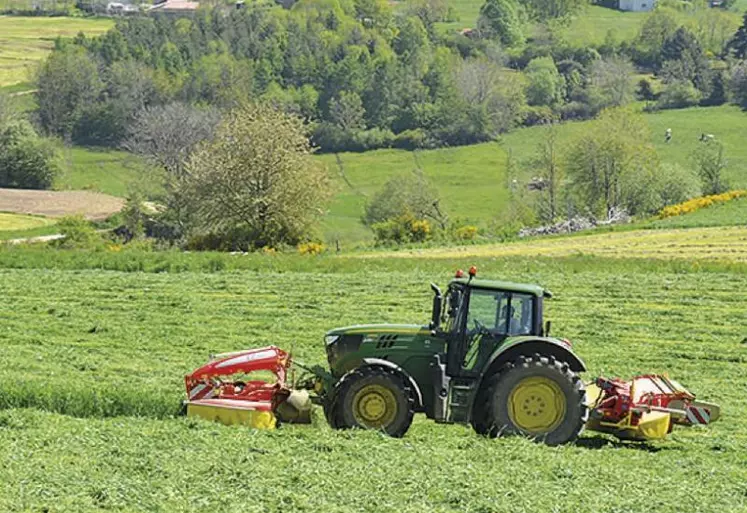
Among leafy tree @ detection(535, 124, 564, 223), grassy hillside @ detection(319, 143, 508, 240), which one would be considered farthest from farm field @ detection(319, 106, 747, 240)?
leafy tree @ detection(535, 124, 564, 223)

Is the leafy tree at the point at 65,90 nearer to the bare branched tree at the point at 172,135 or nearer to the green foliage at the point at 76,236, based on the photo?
the bare branched tree at the point at 172,135

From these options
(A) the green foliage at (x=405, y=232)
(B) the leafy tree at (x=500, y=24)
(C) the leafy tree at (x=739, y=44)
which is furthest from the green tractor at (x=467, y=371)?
(B) the leafy tree at (x=500, y=24)

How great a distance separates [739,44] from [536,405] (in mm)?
135804

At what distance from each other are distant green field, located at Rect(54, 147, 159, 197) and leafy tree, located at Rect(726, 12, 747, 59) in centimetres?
7037

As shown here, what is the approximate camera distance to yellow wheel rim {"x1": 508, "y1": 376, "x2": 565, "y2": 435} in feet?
54.3

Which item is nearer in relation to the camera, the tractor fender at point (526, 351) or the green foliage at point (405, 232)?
the tractor fender at point (526, 351)

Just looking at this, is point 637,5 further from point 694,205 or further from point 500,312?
point 500,312

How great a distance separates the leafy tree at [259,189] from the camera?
173 feet

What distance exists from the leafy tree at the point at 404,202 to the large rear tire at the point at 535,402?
60750mm

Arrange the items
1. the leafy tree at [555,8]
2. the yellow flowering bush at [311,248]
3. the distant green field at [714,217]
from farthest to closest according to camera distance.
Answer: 1. the leafy tree at [555,8]
2. the distant green field at [714,217]
3. the yellow flowering bush at [311,248]

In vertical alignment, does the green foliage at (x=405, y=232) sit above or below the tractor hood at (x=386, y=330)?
below

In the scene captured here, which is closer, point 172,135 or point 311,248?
point 311,248

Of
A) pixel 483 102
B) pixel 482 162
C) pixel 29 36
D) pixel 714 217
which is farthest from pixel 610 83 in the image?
pixel 714 217

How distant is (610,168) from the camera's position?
254 ft
